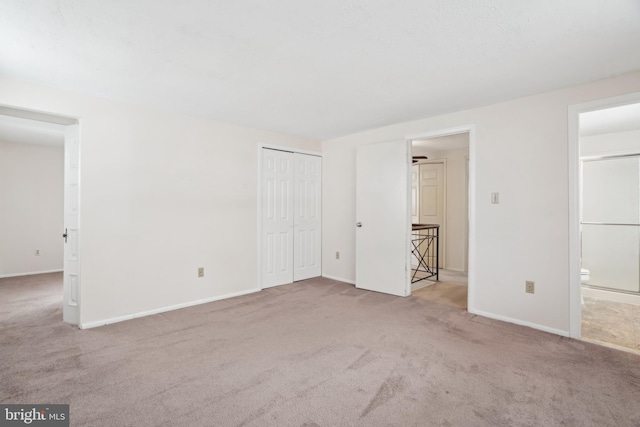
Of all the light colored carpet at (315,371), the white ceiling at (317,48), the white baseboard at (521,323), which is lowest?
the light colored carpet at (315,371)

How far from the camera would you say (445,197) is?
6.00 metres

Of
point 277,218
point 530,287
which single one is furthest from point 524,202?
point 277,218

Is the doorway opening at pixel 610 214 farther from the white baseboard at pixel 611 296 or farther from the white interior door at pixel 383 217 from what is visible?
the white interior door at pixel 383 217

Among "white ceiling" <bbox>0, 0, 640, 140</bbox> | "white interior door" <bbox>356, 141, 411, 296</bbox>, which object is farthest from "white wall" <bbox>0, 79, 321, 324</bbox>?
"white interior door" <bbox>356, 141, 411, 296</bbox>

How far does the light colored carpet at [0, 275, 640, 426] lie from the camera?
1.73m

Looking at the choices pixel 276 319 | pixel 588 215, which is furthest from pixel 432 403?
pixel 588 215

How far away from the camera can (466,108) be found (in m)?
3.41

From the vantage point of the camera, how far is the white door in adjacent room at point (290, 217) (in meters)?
4.48

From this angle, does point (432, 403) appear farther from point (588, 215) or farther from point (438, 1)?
point (588, 215)

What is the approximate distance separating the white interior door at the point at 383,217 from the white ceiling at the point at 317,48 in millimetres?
1058

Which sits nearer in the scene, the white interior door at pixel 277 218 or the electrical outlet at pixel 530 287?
the electrical outlet at pixel 530 287

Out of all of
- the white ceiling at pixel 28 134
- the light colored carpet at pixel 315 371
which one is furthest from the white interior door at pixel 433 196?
the white ceiling at pixel 28 134

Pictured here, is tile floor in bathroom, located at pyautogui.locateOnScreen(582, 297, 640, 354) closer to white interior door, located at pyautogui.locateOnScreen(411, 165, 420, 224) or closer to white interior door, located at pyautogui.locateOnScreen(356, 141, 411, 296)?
white interior door, located at pyautogui.locateOnScreen(356, 141, 411, 296)

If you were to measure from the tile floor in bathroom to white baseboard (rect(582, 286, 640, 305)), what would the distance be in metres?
0.12
